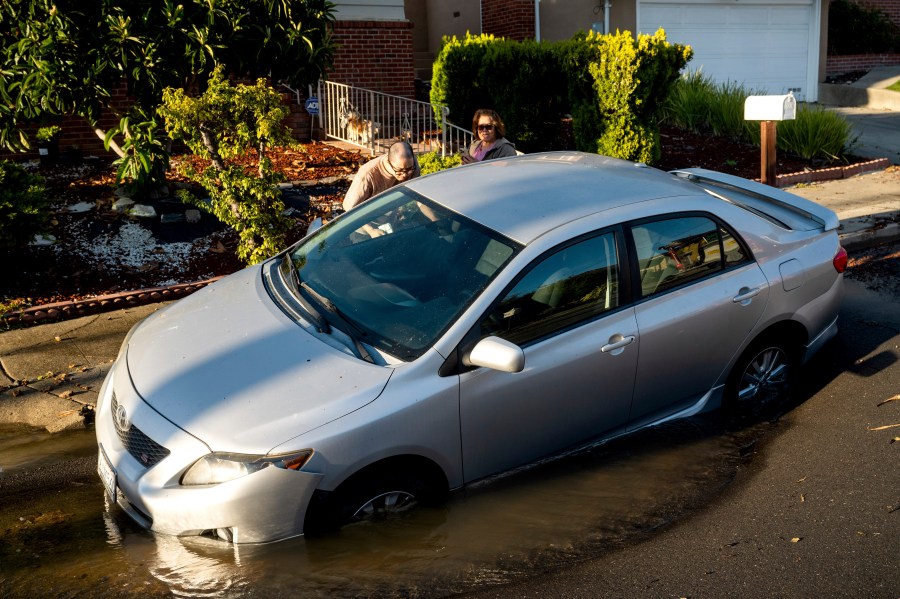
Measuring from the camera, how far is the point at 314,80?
951 cm

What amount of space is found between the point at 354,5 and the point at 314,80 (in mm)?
6228

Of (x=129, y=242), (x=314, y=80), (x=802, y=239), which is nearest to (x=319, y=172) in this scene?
(x=314, y=80)

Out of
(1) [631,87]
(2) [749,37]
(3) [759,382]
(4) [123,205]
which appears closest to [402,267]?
(3) [759,382]

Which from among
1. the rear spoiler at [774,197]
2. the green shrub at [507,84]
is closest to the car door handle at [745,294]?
the rear spoiler at [774,197]

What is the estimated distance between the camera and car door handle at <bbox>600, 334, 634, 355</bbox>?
489cm

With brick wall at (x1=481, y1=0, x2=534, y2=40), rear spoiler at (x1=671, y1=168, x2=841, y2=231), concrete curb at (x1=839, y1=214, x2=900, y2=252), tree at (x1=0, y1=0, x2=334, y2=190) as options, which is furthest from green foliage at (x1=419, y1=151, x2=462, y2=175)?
brick wall at (x1=481, y1=0, x2=534, y2=40)

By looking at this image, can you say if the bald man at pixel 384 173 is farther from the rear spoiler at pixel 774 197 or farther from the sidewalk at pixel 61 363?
the sidewalk at pixel 61 363

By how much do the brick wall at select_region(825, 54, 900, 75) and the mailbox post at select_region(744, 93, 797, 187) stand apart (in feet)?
45.2

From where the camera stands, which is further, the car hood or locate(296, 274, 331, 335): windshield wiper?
locate(296, 274, 331, 335): windshield wiper

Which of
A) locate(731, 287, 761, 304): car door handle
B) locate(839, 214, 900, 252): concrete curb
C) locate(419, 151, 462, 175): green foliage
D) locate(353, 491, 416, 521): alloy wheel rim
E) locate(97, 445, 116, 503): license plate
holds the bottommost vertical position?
locate(353, 491, 416, 521): alloy wheel rim

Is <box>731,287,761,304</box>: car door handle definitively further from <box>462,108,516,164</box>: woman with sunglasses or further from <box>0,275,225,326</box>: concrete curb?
<box>0,275,225,326</box>: concrete curb

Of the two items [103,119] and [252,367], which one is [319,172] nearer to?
[103,119]

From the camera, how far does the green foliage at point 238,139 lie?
719 centimetres

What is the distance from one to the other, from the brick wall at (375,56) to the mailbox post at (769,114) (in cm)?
760
